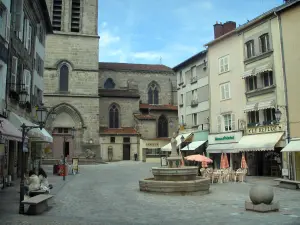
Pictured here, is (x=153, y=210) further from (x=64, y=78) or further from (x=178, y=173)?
(x=64, y=78)

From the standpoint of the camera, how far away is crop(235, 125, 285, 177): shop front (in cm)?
2206

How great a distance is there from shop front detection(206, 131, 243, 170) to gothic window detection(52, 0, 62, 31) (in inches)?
1024

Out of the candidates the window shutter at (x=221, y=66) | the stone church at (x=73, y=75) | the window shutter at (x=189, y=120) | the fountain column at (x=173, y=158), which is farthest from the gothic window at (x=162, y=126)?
the fountain column at (x=173, y=158)

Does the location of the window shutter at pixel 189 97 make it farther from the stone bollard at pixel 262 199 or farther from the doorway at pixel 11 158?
the stone bollard at pixel 262 199

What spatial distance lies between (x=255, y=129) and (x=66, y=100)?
82.7 feet

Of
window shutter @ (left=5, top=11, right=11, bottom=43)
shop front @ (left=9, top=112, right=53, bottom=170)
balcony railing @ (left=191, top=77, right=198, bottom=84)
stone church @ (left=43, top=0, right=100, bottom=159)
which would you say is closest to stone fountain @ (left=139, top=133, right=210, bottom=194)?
shop front @ (left=9, top=112, right=53, bottom=170)

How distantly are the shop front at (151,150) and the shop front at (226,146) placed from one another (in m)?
15.8

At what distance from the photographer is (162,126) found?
163 feet

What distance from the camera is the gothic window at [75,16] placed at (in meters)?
44.4

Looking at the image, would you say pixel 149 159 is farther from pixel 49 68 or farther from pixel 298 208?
pixel 298 208

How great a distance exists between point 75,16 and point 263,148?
105 feet

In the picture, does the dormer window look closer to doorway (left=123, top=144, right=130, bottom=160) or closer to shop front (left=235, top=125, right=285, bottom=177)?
shop front (left=235, top=125, right=285, bottom=177)

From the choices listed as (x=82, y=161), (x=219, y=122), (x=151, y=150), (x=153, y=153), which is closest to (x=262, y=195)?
(x=219, y=122)

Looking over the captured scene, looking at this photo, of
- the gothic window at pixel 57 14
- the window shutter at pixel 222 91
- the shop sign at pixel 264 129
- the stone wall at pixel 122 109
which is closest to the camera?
the shop sign at pixel 264 129
